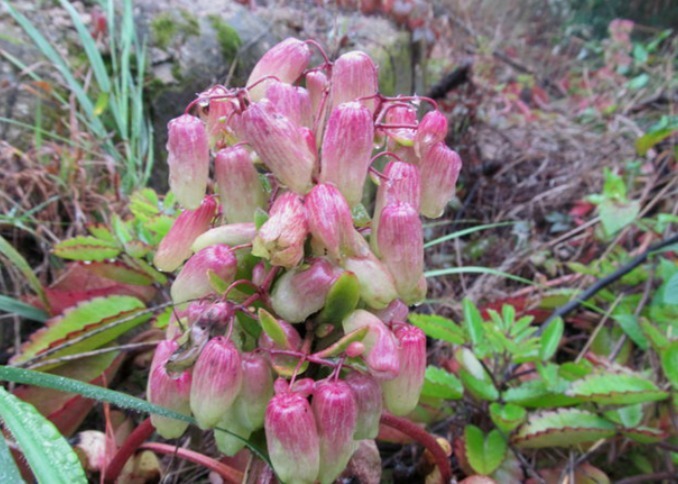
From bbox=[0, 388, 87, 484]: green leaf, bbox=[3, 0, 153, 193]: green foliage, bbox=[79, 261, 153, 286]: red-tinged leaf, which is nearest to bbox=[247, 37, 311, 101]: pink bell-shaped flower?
bbox=[0, 388, 87, 484]: green leaf

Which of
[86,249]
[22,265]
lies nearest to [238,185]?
[86,249]

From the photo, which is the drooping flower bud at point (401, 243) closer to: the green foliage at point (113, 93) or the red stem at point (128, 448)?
the red stem at point (128, 448)

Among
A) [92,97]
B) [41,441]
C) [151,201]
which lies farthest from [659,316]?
[92,97]

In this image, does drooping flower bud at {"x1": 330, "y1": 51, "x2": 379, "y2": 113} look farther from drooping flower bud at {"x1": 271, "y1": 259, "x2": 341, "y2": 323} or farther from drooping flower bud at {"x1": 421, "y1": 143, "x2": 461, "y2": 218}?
drooping flower bud at {"x1": 271, "y1": 259, "x2": 341, "y2": 323}

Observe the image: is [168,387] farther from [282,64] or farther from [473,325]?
[473,325]

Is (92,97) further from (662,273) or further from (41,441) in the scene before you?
(662,273)

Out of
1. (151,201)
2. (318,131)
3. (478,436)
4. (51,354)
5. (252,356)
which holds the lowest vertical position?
(478,436)
